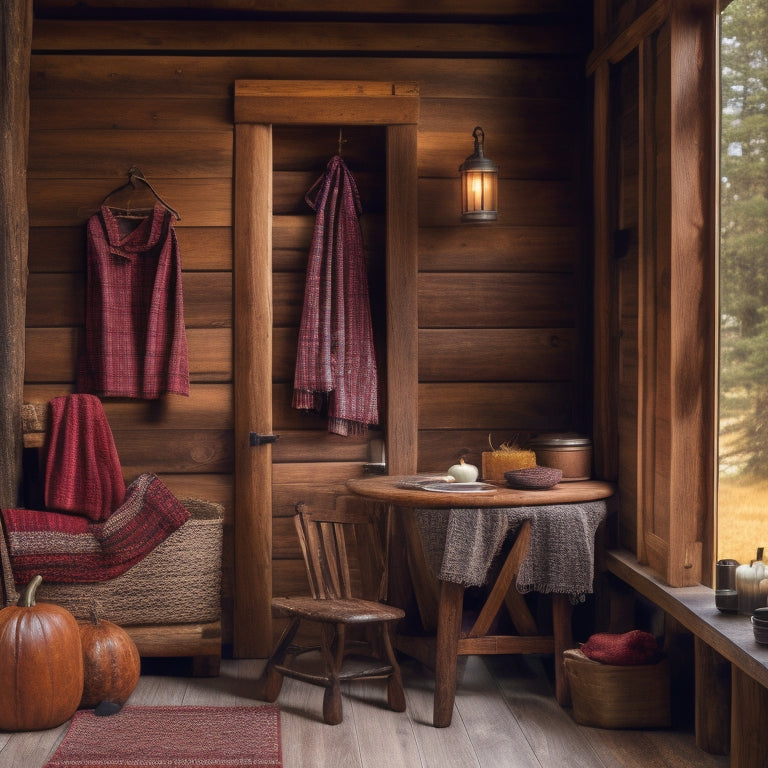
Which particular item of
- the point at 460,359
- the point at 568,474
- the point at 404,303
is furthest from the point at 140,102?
the point at 568,474

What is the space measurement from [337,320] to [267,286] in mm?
306

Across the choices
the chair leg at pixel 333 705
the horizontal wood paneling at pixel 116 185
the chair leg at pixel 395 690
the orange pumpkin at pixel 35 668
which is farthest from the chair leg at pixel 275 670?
the horizontal wood paneling at pixel 116 185

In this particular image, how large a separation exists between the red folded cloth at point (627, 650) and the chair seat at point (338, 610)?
0.64 m

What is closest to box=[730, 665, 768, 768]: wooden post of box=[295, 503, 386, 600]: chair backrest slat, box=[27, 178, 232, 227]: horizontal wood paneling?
box=[295, 503, 386, 600]: chair backrest slat

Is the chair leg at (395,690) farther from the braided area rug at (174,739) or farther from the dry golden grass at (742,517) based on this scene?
the dry golden grass at (742,517)

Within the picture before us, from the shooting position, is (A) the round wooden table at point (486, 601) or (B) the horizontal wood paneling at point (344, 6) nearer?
(A) the round wooden table at point (486, 601)

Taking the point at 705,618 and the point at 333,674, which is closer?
the point at 705,618

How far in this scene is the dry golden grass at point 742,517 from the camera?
3.09 meters

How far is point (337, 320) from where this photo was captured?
430cm

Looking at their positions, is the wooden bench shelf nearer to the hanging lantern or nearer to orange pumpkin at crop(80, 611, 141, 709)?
the hanging lantern

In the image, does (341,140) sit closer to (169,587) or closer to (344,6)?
(344,6)

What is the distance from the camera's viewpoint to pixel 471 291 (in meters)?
4.35

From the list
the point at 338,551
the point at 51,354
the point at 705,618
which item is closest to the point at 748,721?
the point at 705,618

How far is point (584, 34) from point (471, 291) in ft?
3.69
